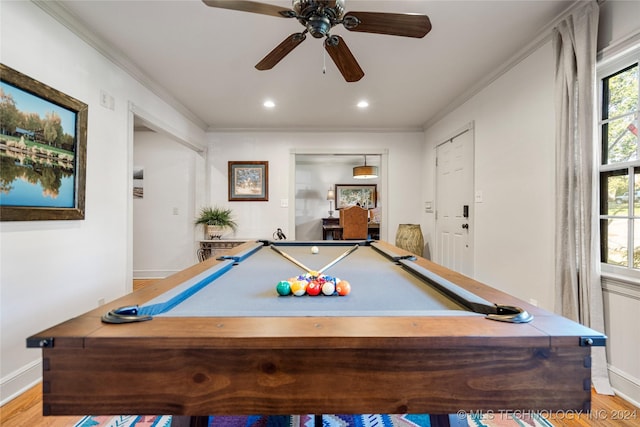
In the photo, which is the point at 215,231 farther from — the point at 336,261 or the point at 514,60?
the point at 514,60

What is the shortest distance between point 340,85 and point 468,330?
2880mm

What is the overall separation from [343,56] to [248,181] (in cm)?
319

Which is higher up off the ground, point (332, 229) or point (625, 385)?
point (332, 229)

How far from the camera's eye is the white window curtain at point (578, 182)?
1718 millimetres

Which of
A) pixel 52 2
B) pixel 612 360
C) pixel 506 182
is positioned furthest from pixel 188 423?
pixel 506 182

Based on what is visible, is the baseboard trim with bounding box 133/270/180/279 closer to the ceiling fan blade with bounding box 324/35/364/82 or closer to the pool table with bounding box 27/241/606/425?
the ceiling fan blade with bounding box 324/35/364/82

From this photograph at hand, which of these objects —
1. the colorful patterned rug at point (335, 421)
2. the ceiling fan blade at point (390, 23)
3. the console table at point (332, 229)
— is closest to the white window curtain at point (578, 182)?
the colorful patterned rug at point (335, 421)

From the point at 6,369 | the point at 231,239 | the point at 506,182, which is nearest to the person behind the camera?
the point at 6,369

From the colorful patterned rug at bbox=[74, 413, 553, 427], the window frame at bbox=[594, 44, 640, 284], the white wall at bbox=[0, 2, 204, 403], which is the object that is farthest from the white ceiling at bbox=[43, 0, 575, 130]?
the colorful patterned rug at bbox=[74, 413, 553, 427]

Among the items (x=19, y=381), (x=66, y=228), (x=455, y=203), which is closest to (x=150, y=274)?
(x=66, y=228)

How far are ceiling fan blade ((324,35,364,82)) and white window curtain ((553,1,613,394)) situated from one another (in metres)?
1.36

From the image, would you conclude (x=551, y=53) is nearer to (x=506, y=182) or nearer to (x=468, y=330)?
(x=506, y=182)

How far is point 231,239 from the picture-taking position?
14.9ft

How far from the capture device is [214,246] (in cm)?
430
